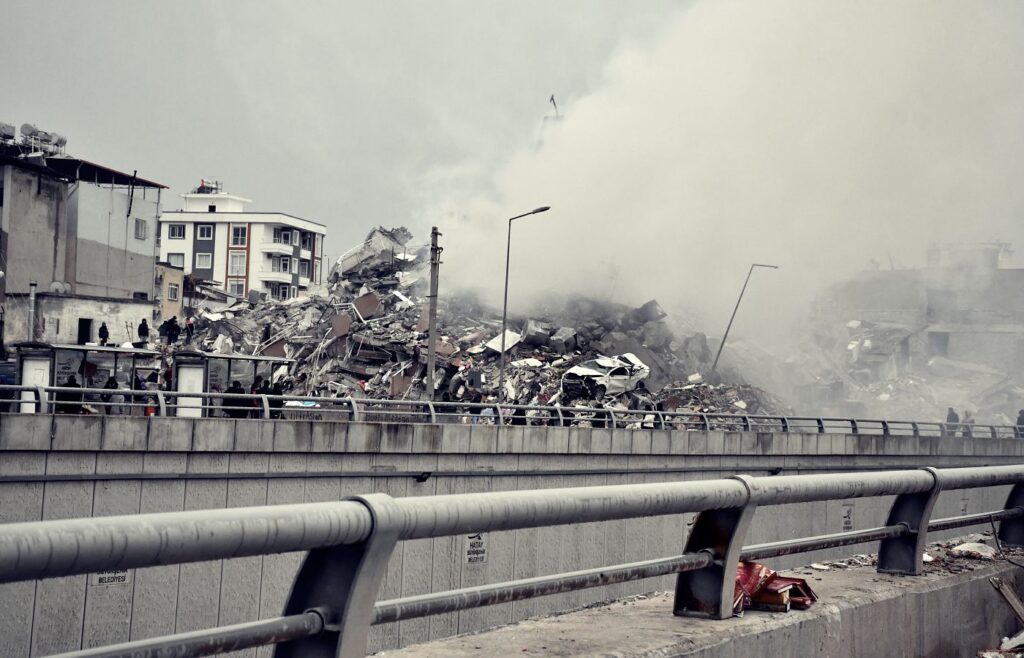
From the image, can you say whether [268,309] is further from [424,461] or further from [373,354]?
[424,461]

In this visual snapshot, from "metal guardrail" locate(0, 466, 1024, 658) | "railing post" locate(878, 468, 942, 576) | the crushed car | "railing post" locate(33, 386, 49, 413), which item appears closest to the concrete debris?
"railing post" locate(878, 468, 942, 576)

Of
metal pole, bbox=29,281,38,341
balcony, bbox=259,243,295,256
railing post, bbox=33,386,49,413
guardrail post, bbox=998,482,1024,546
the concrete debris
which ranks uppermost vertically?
balcony, bbox=259,243,295,256

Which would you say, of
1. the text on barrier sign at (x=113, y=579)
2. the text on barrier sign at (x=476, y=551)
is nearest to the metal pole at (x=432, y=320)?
the text on barrier sign at (x=476, y=551)

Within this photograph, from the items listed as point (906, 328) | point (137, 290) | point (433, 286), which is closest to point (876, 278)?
point (906, 328)

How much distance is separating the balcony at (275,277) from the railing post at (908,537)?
88.6 m

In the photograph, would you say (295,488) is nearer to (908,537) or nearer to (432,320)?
(908,537)

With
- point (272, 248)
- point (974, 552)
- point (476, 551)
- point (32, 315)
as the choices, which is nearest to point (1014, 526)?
point (974, 552)

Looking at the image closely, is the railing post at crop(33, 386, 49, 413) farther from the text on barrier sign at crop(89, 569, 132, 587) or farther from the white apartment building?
the white apartment building

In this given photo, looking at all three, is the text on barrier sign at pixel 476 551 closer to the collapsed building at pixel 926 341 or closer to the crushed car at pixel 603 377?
the crushed car at pixel 603 377

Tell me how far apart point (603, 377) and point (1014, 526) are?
128 ft

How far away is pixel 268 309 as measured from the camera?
58.8 metres

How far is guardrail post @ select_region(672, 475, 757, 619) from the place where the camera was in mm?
4414

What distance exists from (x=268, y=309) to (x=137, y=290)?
6538 mm

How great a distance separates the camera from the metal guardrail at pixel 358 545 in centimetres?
227
